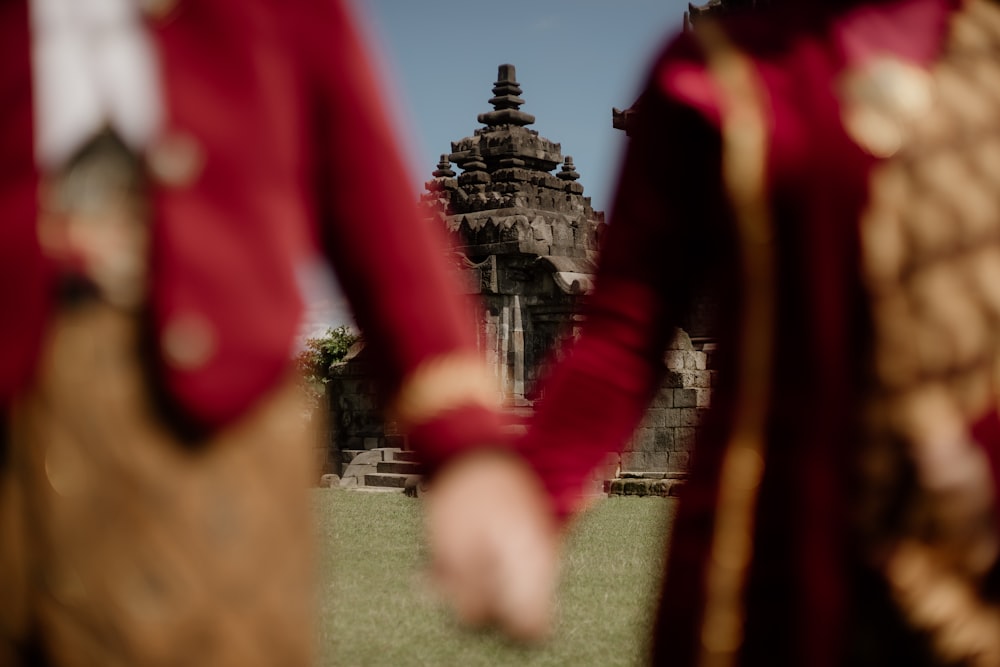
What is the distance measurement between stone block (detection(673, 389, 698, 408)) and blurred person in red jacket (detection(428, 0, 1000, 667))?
1436cm

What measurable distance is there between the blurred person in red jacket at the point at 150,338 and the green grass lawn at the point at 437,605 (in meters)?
2.28

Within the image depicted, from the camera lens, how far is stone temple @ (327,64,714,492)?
1605cm

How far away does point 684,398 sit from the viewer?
15977 mm

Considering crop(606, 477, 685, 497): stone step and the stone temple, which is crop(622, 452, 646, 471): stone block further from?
crop(606, 477, 685, 497): stone step

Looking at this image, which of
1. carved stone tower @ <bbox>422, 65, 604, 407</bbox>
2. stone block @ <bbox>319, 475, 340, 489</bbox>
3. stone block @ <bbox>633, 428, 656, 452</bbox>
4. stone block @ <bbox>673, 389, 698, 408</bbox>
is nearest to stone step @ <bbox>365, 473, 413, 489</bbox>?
stone block @ <bbox>319, 475, 340, 489</bbox>

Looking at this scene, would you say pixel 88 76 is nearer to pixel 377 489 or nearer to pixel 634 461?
pixel 634 461

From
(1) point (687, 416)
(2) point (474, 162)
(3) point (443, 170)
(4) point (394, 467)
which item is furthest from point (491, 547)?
(3) point (443, 170)

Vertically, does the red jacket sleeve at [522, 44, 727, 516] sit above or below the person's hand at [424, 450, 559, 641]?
above

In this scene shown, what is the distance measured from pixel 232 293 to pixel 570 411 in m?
0.57

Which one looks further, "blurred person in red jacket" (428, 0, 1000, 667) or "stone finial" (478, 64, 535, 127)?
"stone finial" (478, 64, 535, 127)

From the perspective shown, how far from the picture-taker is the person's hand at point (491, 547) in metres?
1.38

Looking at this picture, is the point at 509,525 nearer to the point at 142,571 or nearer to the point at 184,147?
the point at 142,571

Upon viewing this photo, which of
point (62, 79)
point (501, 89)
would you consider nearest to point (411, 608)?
point (62, 79)

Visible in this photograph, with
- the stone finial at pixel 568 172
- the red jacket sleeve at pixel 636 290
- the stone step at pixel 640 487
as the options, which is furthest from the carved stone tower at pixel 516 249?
the red jacket sleeve at pixel 636 290
